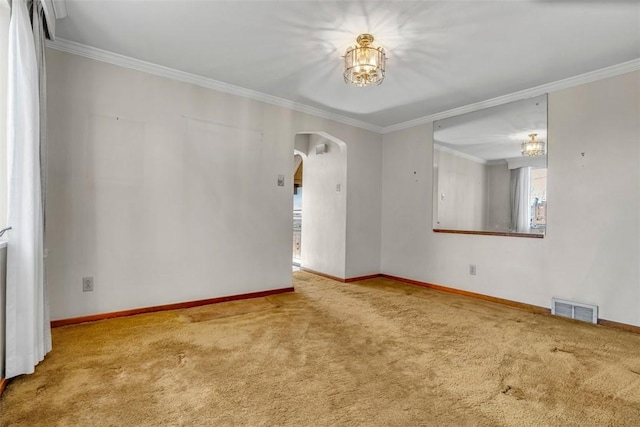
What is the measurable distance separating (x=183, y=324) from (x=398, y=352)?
1.87 m

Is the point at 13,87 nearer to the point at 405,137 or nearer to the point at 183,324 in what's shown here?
the point at 183,324

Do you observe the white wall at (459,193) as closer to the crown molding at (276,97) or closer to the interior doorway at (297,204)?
the crown molding at (276,97)

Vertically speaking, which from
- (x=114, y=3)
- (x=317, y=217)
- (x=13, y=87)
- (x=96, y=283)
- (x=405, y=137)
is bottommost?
(x=96, y=283)

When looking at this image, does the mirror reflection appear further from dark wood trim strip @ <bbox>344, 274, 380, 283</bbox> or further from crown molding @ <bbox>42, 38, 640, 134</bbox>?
dark wood trim strip @ <bbox>344, 274, 380, 283</bbox>

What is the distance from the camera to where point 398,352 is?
7.72ft

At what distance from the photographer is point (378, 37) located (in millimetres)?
2500

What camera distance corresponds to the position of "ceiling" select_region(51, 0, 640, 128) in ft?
7.12

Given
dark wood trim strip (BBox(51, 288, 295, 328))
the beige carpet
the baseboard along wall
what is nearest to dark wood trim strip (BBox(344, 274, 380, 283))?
the baseboard along wall

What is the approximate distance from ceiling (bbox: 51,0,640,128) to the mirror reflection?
43 cm

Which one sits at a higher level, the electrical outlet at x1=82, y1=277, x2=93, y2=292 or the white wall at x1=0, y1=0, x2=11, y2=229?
the white wall at x1=0, y1=0, x2=11, y2=229

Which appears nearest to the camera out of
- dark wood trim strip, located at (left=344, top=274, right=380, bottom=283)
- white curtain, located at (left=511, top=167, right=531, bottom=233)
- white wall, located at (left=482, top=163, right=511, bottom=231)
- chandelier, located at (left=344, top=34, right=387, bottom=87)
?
chandelier, located at (left=344, top=34, right=387, bottom=87)

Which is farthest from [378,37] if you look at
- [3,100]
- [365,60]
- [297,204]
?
[297,204]

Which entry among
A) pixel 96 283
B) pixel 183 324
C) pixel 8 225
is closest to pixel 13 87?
pixel 8 225

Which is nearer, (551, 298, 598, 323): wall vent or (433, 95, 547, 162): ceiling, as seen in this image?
(551, 298, 598, 323): wall vent
